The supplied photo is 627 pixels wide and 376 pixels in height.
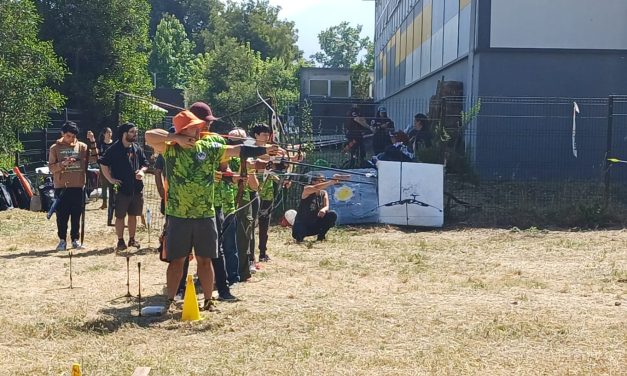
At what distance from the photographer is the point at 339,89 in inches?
2085

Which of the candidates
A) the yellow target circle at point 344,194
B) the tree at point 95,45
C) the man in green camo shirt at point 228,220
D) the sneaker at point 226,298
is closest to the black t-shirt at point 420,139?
the yellow target circle at point 344,194

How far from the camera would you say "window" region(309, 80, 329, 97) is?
51562mm

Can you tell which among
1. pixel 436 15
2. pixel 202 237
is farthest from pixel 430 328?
pixel 436 15

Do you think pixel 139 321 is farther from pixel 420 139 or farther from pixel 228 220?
pixel 420 139

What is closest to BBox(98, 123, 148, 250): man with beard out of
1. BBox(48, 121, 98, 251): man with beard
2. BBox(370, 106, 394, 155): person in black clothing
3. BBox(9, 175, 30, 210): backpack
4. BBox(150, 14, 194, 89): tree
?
BBox(48, 121, 98, 251): man with beard

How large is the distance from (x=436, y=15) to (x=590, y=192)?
12091 mm

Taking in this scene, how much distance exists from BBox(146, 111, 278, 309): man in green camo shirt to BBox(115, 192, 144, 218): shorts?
390cm

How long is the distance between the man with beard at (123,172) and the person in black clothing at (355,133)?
24.5 ft

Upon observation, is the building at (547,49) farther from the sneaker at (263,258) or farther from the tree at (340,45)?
the tree at (340,45)

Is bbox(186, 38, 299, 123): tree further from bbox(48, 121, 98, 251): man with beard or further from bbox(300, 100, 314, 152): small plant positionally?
bbox(48, 121, 98, 251): man with beard

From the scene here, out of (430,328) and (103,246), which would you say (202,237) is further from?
(103,246)

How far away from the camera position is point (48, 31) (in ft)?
93.4

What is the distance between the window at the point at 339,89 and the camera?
52.5 meters

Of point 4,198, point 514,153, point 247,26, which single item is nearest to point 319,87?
point 247,26
